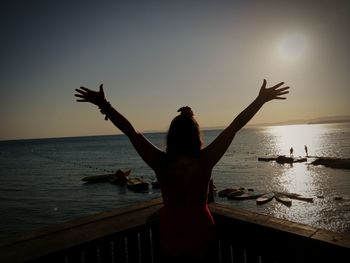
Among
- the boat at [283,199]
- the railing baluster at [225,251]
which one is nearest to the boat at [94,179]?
the boat at [283,199]

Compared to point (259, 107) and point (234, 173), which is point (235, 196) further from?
point (259, 107)

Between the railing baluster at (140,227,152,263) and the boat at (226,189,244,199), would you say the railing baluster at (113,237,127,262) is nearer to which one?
the railing baluster at (140,227,152,263)

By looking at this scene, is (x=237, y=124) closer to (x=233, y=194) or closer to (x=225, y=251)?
(x=225, y=251)

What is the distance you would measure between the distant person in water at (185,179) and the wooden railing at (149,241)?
87 centimetres

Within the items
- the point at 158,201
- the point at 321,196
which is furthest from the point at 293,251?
the point at 321,196

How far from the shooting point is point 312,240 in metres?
2.54

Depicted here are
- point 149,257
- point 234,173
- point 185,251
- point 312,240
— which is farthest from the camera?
point 234,173

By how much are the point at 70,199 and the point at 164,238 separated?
38046 mm

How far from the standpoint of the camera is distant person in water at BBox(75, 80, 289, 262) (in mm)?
2382

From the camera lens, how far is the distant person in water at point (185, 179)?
2382mm

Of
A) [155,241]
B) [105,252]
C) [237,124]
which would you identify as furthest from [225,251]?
[237,124]

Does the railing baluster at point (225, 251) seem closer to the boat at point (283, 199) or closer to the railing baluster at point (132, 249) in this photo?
the railing baluster at point (132, 249)

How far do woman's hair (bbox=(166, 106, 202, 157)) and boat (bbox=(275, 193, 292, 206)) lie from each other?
32179 millimetres

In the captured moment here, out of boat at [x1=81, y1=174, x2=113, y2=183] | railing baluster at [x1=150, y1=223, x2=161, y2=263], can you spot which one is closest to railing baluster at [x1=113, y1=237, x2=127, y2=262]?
railing baluster at [x1=150, y1=223, x2=161, y2=263]
